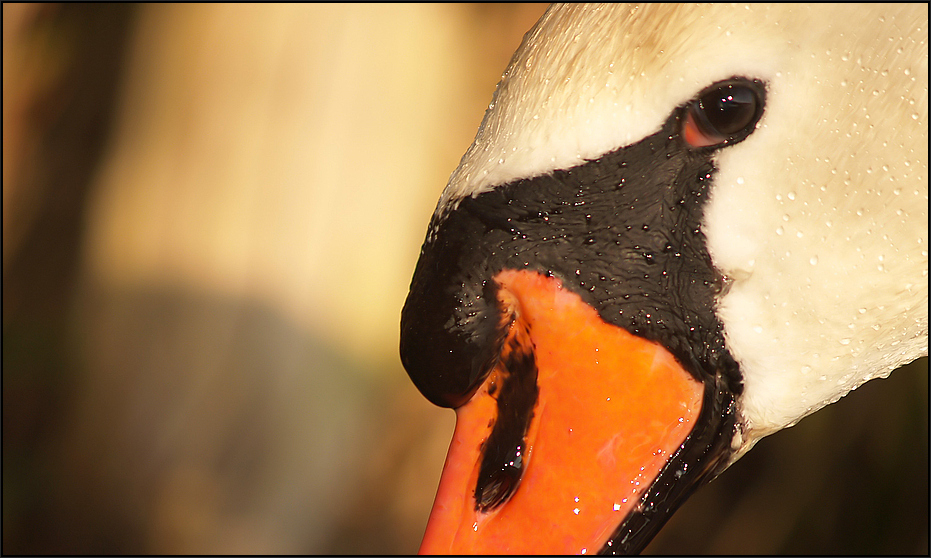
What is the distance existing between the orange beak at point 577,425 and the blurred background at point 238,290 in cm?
112

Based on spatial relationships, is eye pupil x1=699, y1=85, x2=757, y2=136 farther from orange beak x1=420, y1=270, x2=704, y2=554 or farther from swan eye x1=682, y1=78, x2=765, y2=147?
orange beak x1=420, y1=270, x2=704, y2=554

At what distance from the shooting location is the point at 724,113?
1.43ft

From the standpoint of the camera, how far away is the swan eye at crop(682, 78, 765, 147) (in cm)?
43

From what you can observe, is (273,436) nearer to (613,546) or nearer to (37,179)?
(37,179)

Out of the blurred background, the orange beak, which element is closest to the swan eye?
the orange beak

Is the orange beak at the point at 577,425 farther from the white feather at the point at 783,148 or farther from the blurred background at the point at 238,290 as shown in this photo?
the blurred background at the point at 238,290

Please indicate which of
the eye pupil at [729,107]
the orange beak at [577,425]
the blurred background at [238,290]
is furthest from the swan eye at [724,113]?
the blurred background at [238,290]

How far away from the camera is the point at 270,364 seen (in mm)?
1646

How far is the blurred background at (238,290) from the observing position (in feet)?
5.00

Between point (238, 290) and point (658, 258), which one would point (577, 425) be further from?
point (238, 290)

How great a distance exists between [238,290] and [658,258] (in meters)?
1.29

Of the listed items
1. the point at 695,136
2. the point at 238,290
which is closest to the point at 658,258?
the point at 695,136

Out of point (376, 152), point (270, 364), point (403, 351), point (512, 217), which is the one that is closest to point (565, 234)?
point (512, 217)

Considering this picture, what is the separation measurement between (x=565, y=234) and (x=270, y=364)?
1282 mm
